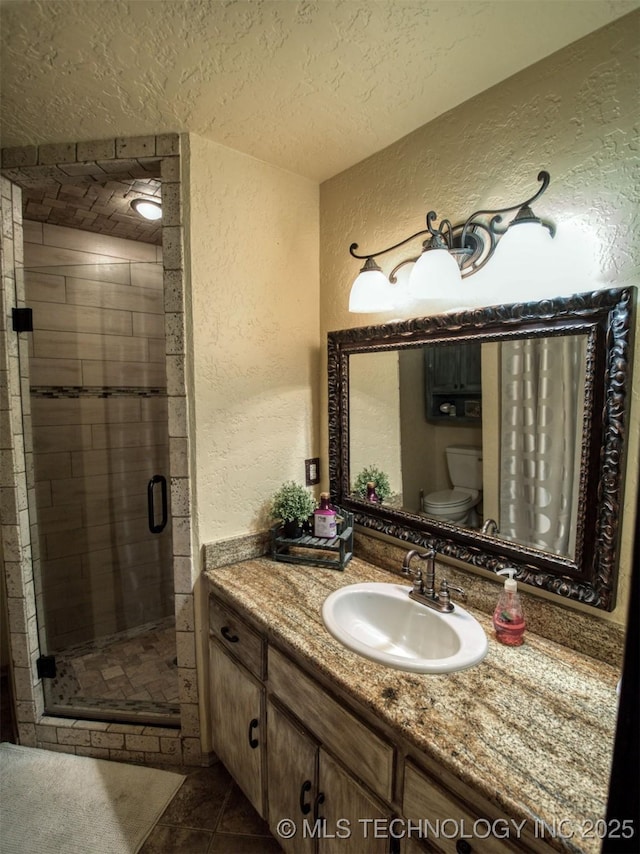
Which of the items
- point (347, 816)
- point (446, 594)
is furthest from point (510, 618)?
point (347, 816)

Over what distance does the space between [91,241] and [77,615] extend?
2.08 m

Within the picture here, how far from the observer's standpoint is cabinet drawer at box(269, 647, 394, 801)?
0.87 metres

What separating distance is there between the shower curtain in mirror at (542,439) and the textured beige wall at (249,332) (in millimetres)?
880

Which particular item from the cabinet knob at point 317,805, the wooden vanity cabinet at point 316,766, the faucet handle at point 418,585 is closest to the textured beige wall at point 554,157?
the faucet handle at point 418,585

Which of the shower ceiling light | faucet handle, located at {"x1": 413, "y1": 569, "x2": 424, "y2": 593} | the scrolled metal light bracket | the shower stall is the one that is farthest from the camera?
the shower stall

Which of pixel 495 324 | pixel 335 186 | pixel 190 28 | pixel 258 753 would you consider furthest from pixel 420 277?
pixel 258 753

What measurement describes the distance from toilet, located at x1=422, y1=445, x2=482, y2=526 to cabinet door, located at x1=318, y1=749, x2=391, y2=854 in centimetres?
73

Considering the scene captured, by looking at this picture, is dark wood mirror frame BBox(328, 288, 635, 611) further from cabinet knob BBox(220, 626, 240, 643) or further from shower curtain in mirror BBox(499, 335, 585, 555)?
cabinet knob BBox(220, 626, 240, 643)

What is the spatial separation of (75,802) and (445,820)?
1.46m

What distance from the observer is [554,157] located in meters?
1.04

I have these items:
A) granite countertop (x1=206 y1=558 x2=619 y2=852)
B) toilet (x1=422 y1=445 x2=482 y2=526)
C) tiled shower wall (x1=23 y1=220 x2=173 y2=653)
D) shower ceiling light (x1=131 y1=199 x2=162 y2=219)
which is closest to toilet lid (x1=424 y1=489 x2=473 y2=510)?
toilet (x1=422 y1=445 x2=482 y2=526)

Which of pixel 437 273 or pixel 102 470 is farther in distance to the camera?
pixel 102 470

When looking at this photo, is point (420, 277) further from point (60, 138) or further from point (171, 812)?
point (171, 812)

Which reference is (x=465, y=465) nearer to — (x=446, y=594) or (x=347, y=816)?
(x=446, y=594)
